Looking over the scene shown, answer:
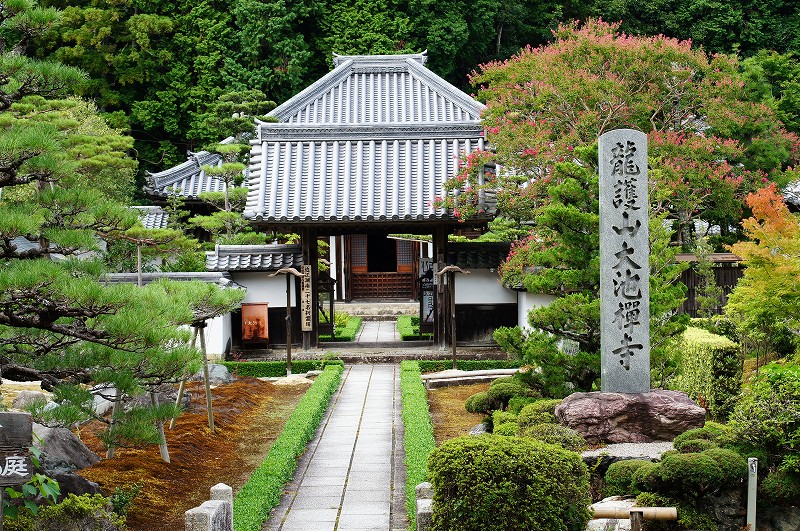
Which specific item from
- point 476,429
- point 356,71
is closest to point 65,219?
point 476,429

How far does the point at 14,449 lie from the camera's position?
6.42 metres

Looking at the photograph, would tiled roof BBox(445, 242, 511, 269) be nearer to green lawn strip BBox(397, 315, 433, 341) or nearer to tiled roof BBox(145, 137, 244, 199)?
green lawn strip BBox(397, 315, 433, 341)

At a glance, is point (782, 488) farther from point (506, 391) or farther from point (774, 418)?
point (506, 391)

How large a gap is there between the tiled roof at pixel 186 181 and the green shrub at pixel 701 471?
24.8 meters

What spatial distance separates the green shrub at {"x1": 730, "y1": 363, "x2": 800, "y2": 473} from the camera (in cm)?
847

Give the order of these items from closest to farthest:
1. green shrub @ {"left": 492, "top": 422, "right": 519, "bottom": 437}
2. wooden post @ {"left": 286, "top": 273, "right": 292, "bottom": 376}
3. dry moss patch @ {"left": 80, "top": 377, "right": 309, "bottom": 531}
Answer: dry moss patch @ {"left": 80, "top": 377, "right": 309, "bottom": 531}
green shrub @ {"left": 492, "top": 422, "right": 519, "bottom": 437}
wooden post @ {"left": 286, "top": 273, "right": 292, "bottom": 376}

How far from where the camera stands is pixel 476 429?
1241cm

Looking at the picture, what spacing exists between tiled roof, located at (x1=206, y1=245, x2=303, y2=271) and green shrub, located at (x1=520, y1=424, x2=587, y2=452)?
40.4ft

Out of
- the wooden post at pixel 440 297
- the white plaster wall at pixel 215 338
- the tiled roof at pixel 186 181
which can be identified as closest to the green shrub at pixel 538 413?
the wooden post at pixel 440 297

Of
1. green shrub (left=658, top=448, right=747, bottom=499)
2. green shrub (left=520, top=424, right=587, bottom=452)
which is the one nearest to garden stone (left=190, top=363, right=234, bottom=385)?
green shrub (left=520, top=424, right=587, bottom=452)

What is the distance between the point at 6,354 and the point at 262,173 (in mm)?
14149

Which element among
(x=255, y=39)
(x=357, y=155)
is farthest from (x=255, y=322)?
(x=255, y=39)

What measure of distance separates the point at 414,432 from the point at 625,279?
3.64m

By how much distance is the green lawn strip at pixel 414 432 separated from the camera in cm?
970
